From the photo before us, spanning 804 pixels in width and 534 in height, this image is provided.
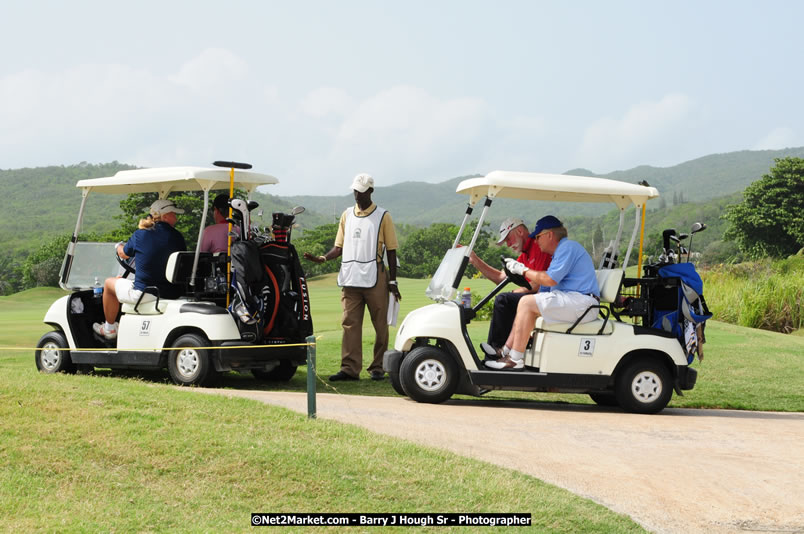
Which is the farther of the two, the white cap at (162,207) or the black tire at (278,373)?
the black tire at (278,373)

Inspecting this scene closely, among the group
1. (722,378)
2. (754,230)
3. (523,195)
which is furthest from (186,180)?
(754,230)

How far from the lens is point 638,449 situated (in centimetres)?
633

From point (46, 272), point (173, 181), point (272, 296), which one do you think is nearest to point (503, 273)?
point (272, 296)

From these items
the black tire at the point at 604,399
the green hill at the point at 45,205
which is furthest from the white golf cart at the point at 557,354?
the green hill at the point at 45,205

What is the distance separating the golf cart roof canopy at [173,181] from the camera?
9.03m

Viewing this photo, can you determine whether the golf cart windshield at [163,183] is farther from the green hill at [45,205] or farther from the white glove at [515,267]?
the green hill at [45,205]

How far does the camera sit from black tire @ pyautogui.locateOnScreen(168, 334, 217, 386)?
8.62 metres

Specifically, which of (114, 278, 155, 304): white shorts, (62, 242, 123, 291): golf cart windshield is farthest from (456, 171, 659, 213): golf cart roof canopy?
(62, 242, 123, 291): golf cart windshield

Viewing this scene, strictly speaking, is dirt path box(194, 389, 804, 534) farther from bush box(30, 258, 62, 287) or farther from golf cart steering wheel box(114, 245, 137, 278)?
bush box(30, 258, 62, 287)

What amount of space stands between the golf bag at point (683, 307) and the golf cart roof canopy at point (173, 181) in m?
4.09

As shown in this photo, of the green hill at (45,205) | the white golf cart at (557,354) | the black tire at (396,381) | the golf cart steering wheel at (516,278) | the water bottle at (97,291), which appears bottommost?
the black tire at (396,381)

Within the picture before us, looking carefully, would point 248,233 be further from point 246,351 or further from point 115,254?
point 115,254

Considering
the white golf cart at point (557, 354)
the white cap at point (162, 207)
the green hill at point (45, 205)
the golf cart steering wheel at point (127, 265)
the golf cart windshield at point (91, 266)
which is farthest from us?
the green hill at point (45, 205)

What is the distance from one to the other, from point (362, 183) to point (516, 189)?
1.57 meters
